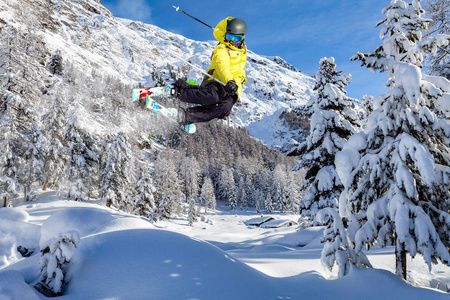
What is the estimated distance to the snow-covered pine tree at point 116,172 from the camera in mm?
29469

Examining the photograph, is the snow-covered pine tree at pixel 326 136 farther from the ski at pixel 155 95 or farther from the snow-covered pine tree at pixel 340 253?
the ski at pixel 155 95

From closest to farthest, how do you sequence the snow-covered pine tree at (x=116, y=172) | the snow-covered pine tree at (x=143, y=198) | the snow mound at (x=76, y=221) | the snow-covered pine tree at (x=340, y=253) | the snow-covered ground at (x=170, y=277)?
the snow-covered ground at (x=170, y=277)
the snow-covered pine tree at (x=340, y=253)
the snow mound at (x=76, y=221)
the snow-covered pine tree at (x=116, y=172)
the snow-covered pine tree at (x=143, y=198)

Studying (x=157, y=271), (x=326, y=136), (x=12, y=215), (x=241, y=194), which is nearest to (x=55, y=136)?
(x=12, y=215)

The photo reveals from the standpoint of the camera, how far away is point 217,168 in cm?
9038

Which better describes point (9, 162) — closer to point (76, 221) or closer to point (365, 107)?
point (76, 221)

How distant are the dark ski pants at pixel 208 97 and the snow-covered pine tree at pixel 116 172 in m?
26.5

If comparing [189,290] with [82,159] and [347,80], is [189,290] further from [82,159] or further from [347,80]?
[82,159]

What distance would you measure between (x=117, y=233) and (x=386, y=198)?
547 cm

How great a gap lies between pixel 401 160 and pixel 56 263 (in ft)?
21.3

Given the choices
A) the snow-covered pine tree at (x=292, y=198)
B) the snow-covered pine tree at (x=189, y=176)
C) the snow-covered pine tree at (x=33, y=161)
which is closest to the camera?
the snow-covered pine tree at (x=33, y=161)

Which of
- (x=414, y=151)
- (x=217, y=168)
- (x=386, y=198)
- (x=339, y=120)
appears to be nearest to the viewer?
(x=414, y=151)

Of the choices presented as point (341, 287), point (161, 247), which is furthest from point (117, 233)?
point (341, 287)

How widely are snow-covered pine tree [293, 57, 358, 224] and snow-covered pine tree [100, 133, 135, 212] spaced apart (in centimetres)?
2302

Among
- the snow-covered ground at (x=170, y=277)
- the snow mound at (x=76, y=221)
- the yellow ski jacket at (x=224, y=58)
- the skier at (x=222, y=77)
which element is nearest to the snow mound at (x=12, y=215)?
the snow mound at (x=76, y=221)
